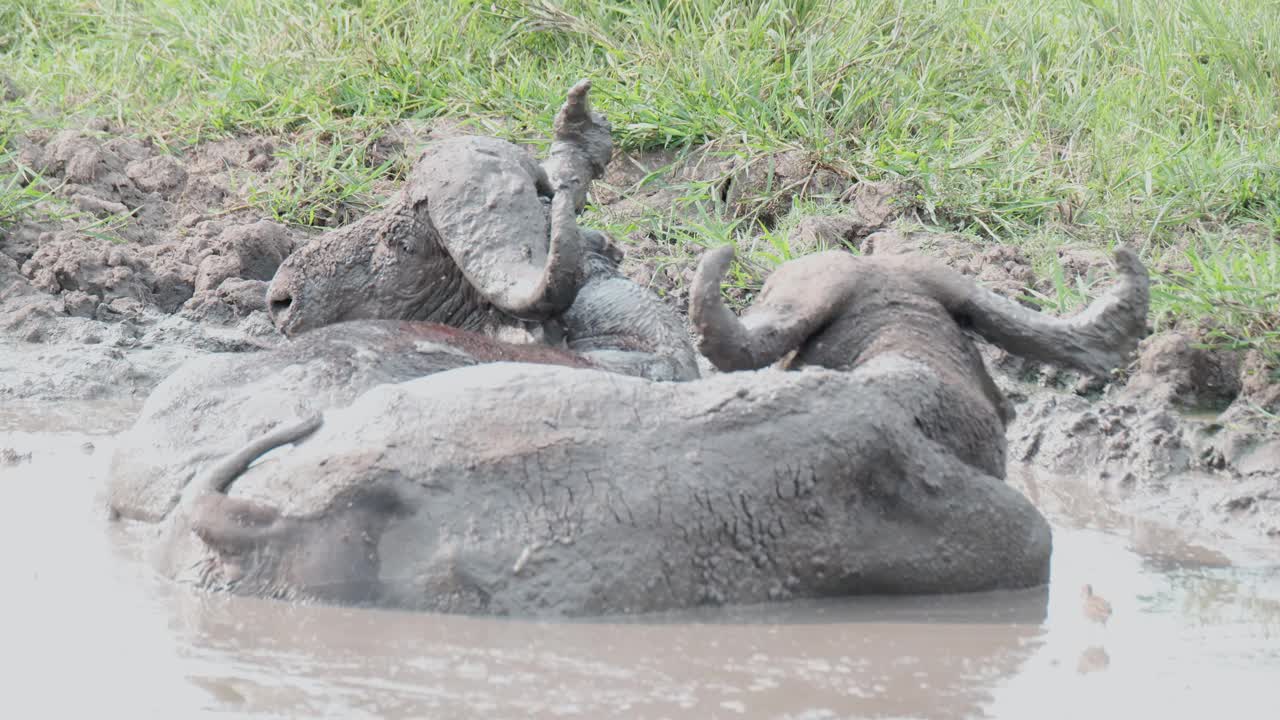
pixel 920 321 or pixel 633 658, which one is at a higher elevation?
pixel 920 321

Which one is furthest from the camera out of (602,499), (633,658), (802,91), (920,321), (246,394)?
(802,91)

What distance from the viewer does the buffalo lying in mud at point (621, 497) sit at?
2945mm

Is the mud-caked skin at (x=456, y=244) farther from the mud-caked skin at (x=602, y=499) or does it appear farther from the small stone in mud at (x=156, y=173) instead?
the small stone in mud at (x=156, y=173)

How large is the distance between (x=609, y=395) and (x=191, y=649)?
90 cm

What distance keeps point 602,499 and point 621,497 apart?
3 cm

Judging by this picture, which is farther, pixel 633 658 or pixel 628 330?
pixel 628 330

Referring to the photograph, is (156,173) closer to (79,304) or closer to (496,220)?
(79,304)

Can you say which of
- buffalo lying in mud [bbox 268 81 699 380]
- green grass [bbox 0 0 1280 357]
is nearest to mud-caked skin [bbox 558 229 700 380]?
buffalo lying in mud [bbox 268 81 699 380]

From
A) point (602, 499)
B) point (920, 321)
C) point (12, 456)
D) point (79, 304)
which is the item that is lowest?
point (79, 304)

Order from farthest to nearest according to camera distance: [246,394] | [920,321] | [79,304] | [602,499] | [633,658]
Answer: [79,304]
[246,394]
[920,321]
[602,499]
[633,658]

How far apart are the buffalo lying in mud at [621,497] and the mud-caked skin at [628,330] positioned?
3.46 ft

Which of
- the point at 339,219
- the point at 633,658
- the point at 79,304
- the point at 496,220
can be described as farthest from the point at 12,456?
the point at 339,219

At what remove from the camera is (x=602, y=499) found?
2.95 m

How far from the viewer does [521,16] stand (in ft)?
27.2
